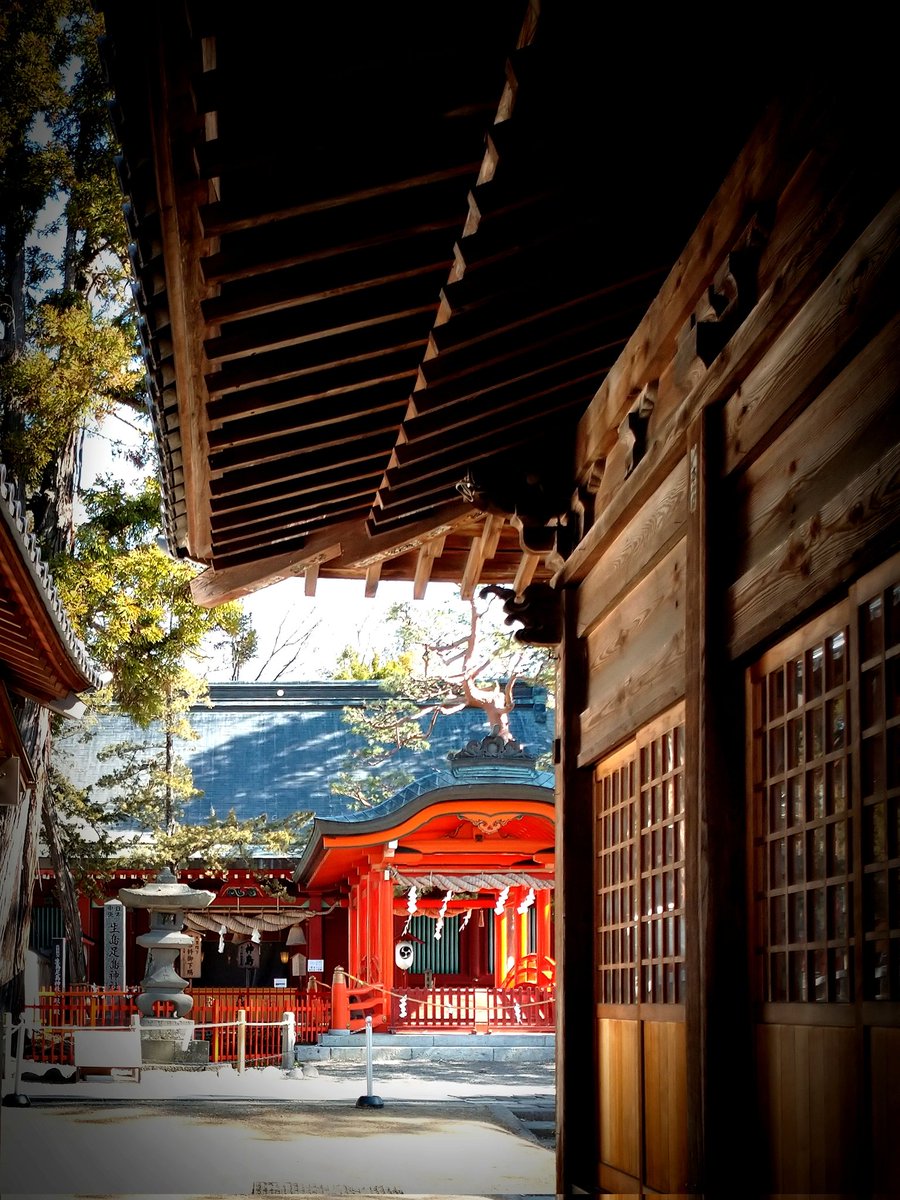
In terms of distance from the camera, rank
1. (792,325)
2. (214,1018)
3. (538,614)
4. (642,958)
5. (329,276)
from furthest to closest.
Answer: (214,1018) < (538,614) < (642,958) < (329,276) < (792,325)

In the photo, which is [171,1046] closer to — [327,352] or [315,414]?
[315,414]

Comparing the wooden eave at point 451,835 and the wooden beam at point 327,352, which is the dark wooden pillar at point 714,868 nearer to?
the wooden beam at point 327,352

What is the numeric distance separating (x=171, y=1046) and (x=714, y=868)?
14.3m

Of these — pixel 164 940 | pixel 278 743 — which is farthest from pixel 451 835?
pixel 278 743

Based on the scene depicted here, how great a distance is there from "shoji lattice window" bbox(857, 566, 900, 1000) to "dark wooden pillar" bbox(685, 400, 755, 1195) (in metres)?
0.85

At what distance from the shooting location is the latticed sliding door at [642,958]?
4.82m

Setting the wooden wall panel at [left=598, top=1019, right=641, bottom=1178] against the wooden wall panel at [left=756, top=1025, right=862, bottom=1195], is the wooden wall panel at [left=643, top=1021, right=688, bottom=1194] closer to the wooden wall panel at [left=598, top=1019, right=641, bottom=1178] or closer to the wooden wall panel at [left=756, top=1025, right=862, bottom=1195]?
Result: the wooden wall panel at [left=598, top=1019, right=641, bottom=1178]

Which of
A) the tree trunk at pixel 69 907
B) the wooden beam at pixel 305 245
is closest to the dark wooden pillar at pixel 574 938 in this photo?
the wooden beam at pixel 305 245

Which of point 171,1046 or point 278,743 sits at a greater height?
point 278,743

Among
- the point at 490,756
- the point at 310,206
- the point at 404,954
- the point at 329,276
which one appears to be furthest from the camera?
the point at 404,954

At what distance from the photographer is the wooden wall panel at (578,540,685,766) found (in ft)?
15.8

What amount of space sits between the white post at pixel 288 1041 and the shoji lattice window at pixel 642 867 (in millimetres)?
12140

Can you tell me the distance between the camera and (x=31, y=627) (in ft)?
30.8

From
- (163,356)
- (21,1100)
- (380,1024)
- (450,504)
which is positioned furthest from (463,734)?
(163,356)
